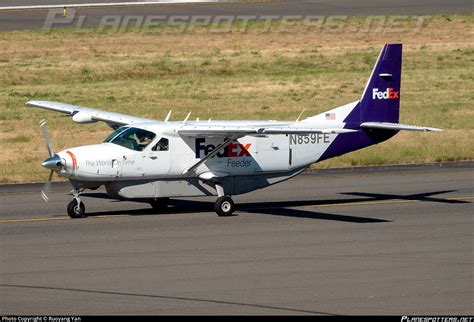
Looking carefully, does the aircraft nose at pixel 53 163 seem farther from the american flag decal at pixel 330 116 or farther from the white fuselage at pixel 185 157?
the american flag decal at pixel 330 116

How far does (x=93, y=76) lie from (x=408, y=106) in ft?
52.2

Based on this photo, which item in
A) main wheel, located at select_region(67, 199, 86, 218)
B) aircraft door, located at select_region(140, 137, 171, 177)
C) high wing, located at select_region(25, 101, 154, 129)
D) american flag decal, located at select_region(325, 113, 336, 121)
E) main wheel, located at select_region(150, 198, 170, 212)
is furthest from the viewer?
high wing, located at select_region(25, 101, 154, 129)

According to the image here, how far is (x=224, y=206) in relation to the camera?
22234mm

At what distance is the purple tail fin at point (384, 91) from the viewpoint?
78.8 ft

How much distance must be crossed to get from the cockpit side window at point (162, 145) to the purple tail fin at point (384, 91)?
15.7ft

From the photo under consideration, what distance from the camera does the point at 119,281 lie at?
16438mm

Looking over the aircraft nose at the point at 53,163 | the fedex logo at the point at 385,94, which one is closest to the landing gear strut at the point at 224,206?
the aircraft nose at the point at 53,163

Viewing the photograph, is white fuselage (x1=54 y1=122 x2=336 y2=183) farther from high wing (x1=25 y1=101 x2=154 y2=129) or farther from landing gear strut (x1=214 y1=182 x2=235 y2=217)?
high wing (x1=25 y1=101 x2=154 y2=129)

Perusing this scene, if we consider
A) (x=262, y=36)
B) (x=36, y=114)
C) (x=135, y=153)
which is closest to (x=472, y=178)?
(x=135, y=153)

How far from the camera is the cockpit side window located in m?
22.1
